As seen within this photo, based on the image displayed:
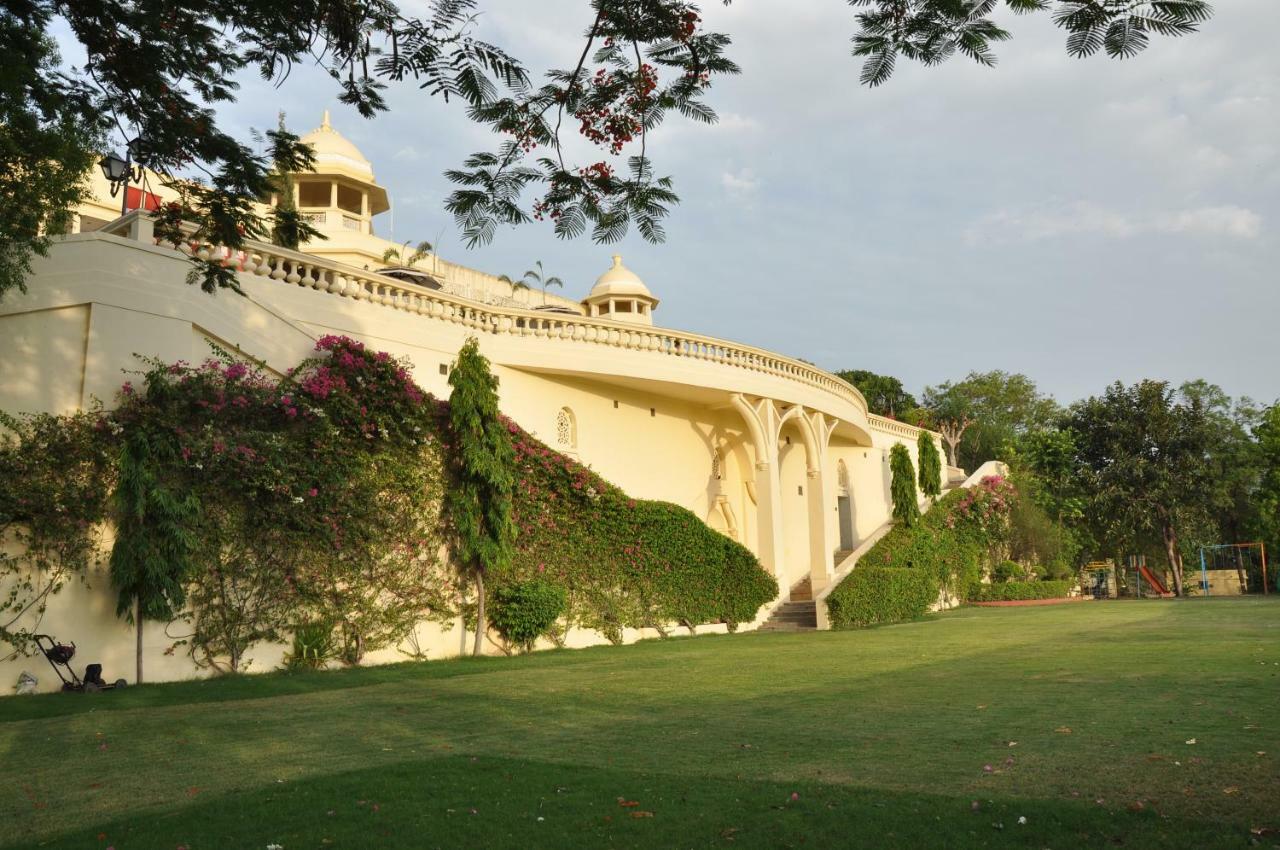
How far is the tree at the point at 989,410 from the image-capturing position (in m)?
54.8

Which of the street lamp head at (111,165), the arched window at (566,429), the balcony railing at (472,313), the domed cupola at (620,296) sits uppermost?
the domed cupola at (620,296)

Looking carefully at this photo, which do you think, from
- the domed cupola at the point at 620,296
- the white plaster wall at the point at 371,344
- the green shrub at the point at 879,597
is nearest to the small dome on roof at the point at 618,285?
the domed cupola at the point at 620,296

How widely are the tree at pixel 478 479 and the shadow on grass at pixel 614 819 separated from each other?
30.8ft

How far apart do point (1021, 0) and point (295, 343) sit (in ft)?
39.9

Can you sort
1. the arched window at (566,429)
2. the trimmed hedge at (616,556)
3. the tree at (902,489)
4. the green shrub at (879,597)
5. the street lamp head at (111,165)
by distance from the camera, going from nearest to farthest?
the street lamp head at (111,165)
the trimmed hedge at (616,556)
the arched window at (566,429)
the green shrub at (879,597)
the tree at (902,489)

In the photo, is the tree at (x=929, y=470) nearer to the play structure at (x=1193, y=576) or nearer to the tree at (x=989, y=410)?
the play structure at (x=1193, y=576)

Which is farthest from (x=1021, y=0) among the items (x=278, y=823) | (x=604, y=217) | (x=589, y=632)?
(x=589, y=632)

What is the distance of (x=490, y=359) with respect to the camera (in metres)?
18.0

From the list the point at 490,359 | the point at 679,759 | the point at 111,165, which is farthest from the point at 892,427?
the point at 111,165

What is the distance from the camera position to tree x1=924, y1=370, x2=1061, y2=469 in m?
54.8

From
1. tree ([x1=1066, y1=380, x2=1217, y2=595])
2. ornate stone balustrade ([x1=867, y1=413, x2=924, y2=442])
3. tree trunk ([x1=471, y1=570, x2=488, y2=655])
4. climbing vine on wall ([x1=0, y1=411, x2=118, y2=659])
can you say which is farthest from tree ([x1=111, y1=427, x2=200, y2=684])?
tree ([x1=1066, y1=380, x2=1217, y2=595])

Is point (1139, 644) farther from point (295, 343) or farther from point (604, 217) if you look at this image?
point (295, 343)

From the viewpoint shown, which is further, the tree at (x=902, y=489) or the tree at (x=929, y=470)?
the tree at (x=929, y=470)

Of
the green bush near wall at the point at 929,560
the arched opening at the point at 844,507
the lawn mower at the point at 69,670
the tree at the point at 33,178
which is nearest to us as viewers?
the tree at the point at 33,178
